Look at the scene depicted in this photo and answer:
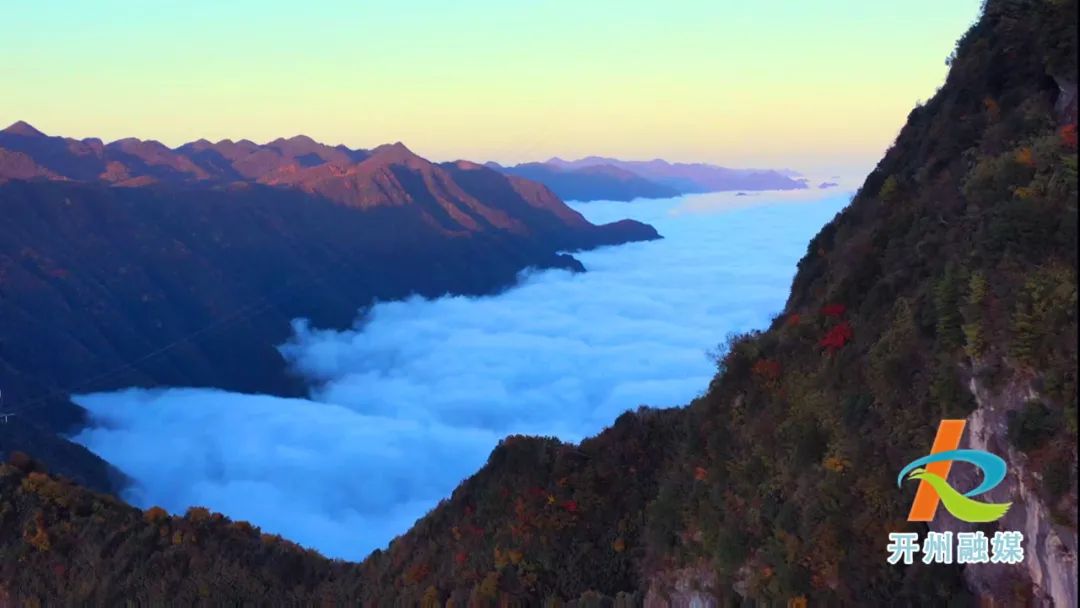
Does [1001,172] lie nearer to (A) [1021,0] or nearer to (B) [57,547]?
(A) [1021,0]

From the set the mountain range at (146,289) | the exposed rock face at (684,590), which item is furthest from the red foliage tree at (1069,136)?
the mountain range at (146,289)

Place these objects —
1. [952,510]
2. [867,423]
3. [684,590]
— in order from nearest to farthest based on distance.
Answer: [952,510]
[867,423]
[684,590]

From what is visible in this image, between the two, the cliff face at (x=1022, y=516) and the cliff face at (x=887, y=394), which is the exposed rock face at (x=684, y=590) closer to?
the cliff face at (x=887, y=394)

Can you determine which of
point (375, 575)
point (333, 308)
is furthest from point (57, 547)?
point (333, 308)

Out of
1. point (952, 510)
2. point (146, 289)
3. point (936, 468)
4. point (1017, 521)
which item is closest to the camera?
point (1017, 521)

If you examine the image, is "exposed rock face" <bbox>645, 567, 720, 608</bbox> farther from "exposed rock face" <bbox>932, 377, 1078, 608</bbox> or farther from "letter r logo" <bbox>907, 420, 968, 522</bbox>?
"exposed rock face" <bbox>932, 377, 1078, 608</bbox>

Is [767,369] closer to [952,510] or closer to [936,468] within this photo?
[936,468]

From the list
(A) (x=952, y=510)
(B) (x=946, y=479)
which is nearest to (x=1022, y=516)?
(A) (x=952, y=510)
